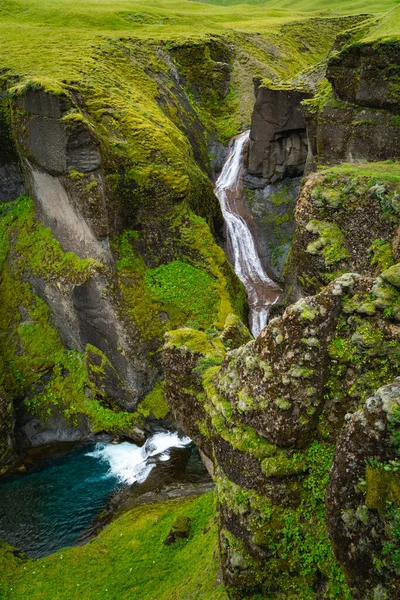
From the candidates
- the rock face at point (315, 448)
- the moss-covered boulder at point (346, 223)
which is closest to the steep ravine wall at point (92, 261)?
the moss-covered boulder at point (346, 223)

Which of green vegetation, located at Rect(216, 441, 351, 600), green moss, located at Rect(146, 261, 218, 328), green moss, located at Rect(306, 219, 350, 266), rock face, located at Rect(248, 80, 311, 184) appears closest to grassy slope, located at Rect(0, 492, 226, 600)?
green vegetation, located at Rect(216, 441, 351, 600)

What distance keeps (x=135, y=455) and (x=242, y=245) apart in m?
17.6

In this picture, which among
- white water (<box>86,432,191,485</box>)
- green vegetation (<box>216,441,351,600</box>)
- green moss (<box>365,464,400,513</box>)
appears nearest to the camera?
green moss (<box>365,464,400,513</box>)

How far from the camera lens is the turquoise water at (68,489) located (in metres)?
17.3

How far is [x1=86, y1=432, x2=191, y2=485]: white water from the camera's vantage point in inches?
782

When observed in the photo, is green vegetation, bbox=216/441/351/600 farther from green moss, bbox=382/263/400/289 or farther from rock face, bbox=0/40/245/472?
rock face, bbox=0/40/245/472

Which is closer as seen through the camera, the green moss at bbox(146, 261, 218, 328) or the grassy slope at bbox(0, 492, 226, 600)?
the grassy slope at bbox(0, 492, 226, 600)

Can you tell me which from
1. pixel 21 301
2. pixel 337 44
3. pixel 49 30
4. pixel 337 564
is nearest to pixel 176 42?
pixel 49 30

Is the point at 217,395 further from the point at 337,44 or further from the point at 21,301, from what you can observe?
the point at 337,44

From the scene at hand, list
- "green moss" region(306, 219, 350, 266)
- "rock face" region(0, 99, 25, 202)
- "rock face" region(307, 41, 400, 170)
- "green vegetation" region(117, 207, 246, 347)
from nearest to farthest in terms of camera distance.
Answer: "green moss" region(306, 219, 350, 266), "rock face" region(307, 41, 400, 170), "green vegetation" region(117, 207, 246, 347), "rock face" region(0, 99, 25, 202)

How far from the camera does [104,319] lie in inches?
875

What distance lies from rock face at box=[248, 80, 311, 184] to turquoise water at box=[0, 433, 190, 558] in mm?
22363

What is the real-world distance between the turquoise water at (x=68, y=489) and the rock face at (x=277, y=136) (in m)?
22.4

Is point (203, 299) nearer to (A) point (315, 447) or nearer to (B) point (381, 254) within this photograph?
(B) point (381, 254)
